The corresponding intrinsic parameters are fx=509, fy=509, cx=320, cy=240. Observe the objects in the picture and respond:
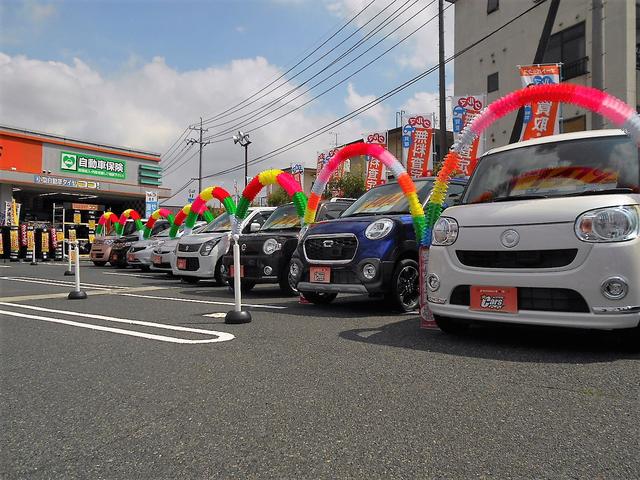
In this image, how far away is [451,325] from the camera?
4754mm

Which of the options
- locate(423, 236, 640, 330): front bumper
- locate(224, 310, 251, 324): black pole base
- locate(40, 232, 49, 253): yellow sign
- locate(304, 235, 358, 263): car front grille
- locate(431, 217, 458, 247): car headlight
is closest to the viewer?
locate(423, 236, 640, 330): front bumper

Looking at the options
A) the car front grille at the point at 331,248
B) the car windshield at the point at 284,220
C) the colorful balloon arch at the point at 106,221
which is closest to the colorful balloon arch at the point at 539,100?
the car front grille at the point at 331,248

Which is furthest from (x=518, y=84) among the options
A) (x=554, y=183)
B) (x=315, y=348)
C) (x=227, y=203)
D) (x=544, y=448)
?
(x=544, y=448)

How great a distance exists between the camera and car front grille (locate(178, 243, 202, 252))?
422 inches

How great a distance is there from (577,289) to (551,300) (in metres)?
0.21

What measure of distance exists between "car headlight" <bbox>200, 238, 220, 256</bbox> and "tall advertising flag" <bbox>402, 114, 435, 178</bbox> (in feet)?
42.4

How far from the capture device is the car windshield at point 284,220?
9.48m

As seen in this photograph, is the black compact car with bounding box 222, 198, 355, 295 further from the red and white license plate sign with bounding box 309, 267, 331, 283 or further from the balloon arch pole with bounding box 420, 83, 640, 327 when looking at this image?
the balloon arch pole with bounding box 420, 83, 640, 327

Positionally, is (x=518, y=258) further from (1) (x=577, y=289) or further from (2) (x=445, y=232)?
(2) (x=445, y=232)

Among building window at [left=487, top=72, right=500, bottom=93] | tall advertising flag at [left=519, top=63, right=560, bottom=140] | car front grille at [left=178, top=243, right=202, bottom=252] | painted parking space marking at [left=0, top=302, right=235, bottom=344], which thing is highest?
building window at [left=487, top=72, right=500, bottom=93]

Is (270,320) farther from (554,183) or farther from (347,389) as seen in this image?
(554,183)

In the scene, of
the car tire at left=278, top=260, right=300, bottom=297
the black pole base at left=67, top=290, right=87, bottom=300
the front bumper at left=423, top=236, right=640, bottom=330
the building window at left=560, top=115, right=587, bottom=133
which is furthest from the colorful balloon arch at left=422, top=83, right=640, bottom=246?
the building window at left=560, top=115, right=587, bottom=133

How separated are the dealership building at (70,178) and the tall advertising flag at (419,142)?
15750mm

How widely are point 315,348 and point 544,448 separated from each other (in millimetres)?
2315
